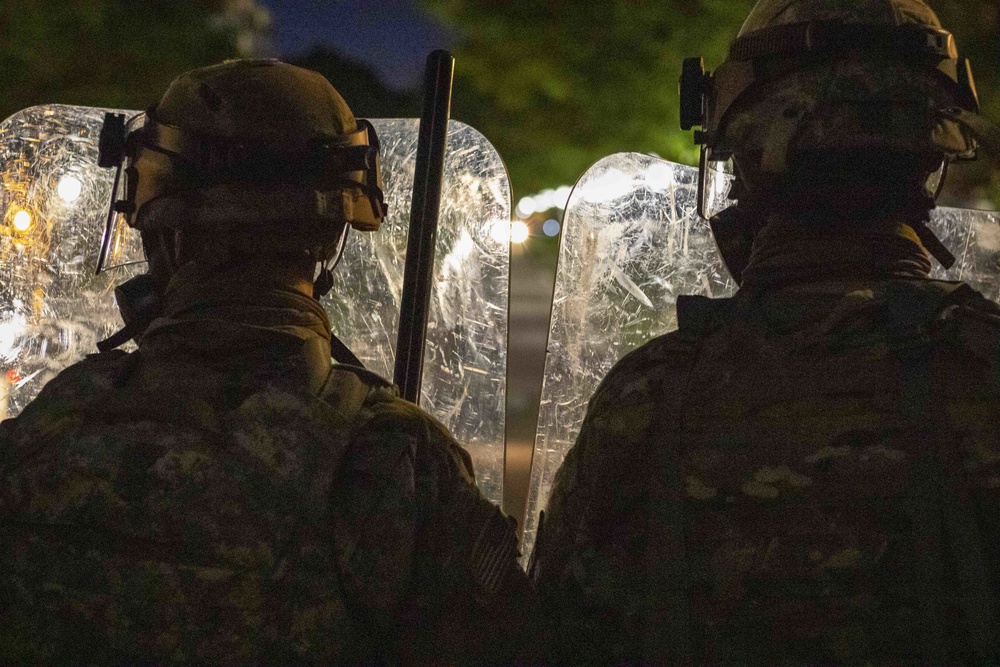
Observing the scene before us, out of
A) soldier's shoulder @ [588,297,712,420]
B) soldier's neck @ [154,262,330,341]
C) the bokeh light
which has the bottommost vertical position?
soldier's shoulder @ [588,297,712,420]

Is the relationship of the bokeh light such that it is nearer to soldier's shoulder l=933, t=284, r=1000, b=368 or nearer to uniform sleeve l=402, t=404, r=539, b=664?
uniform sleeve l=402, t=404, r=539, b=664

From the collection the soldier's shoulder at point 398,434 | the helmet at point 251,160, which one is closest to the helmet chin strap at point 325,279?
the helmet at point 251,160

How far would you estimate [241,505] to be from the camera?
1.82m

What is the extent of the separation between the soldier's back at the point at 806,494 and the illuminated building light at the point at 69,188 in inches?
70.0

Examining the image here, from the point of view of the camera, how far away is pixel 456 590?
1909 millimetres

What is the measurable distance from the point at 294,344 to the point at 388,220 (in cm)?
101

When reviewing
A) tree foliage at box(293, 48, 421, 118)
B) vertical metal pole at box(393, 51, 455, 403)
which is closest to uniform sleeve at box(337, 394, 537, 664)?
vertical metal pole at box(393, 51, 455, 403)

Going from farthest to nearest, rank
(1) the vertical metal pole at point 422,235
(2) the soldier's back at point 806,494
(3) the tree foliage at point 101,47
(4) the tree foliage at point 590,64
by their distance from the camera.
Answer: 1. (3) the tree foliage at point 101,47
2. (4) the tree foliage at point 590,64
3. (1) the vertical metal pole at point 422,235
4. (2) the soldier's back at point 806,494

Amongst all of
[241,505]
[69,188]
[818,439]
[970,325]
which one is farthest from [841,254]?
[69,188]

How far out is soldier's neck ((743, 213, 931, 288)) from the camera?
6.57ft

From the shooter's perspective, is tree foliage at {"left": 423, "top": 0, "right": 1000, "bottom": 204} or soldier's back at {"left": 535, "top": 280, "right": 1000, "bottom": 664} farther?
tree foliage at {"left": 423, "top": 0, "right": 1000, "bottom": 204}

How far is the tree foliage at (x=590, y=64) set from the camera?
18.1ft

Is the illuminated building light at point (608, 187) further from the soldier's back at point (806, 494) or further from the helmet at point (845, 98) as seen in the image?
the soldier's back at point (806, 494)

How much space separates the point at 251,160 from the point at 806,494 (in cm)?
126
